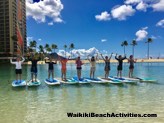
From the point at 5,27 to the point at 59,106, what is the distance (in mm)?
149723

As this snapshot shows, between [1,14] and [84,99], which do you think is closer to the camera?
[84,99]

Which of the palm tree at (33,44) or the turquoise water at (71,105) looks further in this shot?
the palm tree at (33,44)

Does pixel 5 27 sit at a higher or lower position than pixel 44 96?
higher

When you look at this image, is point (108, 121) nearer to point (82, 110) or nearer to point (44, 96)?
point (82, 110)

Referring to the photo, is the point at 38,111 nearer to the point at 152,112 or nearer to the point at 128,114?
the point at 128,114

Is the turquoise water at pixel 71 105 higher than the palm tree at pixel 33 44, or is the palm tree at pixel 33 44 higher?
the palm tree at pixel 33 44

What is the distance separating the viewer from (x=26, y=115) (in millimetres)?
12797

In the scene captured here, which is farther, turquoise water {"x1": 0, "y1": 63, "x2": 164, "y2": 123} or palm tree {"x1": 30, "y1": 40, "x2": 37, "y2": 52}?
palm tree {"x1": 30, "y1": 40, "x2": 37, "y2": 52}

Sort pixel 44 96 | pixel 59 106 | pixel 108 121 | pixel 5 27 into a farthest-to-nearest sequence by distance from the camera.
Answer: pixel 5 27
pixel 44 96
pixel 59 106
pixel 108 121

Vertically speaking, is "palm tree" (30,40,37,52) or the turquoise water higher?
"palm tree" (30,40,37,52)

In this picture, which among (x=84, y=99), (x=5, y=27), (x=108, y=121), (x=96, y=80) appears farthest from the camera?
(x=5, y=27)

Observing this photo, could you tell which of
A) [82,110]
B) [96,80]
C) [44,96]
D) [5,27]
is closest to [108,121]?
[82,110]

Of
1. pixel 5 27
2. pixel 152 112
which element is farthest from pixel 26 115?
pixel 5 27

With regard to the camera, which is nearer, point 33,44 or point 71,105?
point 71,105
